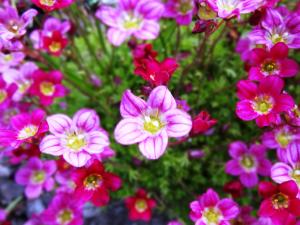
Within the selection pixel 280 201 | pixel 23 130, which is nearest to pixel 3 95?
pixel 23 130

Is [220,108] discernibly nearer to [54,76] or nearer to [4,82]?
[54,76]

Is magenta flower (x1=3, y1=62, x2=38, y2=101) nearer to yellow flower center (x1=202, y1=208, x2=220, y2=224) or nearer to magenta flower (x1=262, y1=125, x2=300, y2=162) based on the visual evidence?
yellow flower center (x1=202, y1=208, x2=220, y2=224)

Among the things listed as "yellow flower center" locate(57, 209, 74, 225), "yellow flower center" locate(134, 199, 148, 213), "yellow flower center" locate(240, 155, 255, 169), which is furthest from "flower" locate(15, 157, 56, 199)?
"yellow flower center" locate(240, 155, 255, 169)

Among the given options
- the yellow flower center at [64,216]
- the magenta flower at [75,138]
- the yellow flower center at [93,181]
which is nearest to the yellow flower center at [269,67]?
the magenta flower at [75,138]

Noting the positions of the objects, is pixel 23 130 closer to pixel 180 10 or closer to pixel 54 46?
pixel 54 46

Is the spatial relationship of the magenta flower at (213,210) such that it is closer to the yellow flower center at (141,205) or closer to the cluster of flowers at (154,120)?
the cluster of flowers at (154,120)
